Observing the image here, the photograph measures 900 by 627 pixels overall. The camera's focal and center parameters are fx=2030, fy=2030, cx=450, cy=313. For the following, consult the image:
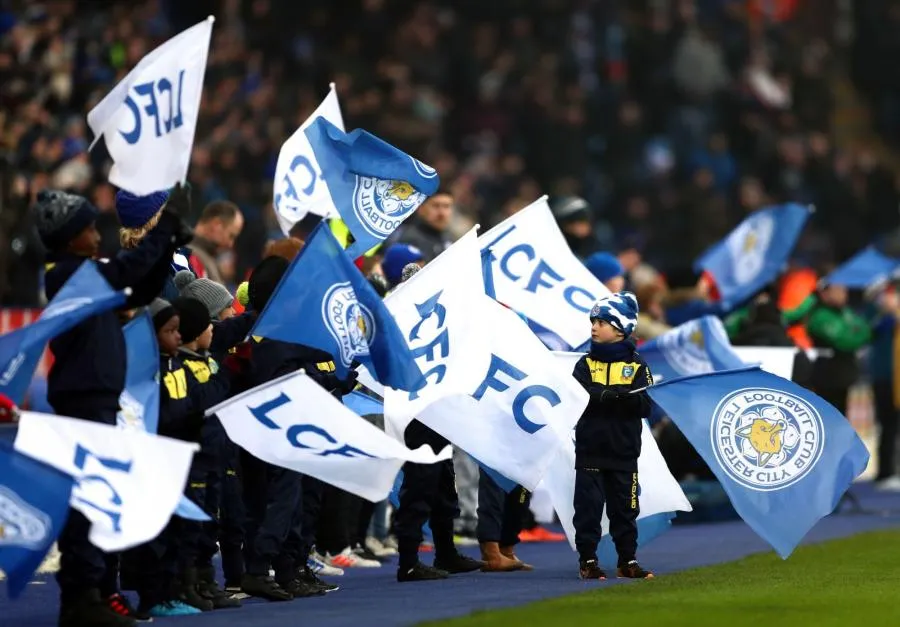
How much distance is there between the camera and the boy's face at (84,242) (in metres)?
9.82

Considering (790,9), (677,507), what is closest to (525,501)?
(677,507)

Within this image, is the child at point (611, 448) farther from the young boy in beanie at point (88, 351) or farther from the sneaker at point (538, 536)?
the sneaker at point (538, 536)

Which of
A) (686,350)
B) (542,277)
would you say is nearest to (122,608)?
(542,277)

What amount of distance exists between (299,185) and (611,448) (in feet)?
8.27

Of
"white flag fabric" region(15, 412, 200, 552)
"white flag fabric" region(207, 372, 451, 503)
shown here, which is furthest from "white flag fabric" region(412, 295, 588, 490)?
"white flag fabric" region(15, 412, 200, 552)

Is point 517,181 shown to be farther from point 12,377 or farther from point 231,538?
point 12,377

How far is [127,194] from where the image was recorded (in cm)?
1078

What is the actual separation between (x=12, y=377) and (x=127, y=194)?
1892 mm

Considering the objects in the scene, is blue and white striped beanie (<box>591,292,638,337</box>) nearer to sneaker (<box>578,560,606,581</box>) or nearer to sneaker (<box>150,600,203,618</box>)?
sneaker (<box>578,560,606,581</box>)

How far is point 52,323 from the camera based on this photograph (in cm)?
930

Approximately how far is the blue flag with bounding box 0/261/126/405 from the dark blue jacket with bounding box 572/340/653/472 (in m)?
3.69

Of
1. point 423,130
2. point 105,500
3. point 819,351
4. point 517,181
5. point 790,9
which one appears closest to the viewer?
point 105,500

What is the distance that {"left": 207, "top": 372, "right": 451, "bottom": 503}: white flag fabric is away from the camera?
10.2 metres

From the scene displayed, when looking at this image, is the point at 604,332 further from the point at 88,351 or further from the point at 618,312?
the point at 88,351
